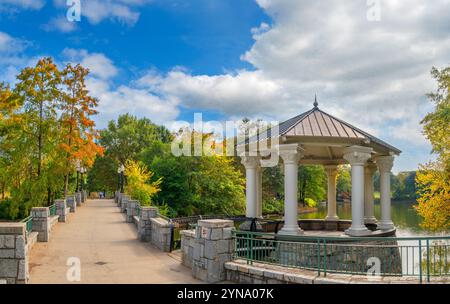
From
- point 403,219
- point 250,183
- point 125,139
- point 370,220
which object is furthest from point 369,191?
point 125,139

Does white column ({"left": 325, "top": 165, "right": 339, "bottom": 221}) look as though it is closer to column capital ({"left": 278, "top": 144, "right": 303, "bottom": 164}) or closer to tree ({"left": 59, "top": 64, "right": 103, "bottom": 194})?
column capital ({"left": 278, "top": 144, "right": 303, "bottom": 164})

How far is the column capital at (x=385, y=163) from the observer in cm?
1655

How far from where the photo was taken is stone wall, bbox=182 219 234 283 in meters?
9.52

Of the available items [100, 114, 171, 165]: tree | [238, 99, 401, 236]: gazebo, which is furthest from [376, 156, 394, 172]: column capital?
[100, 114, 171, 165]: tree

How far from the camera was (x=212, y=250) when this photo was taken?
9.52 meters

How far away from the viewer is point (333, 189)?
2088 centimetres

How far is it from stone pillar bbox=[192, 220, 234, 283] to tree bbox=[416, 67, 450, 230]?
1428 cm

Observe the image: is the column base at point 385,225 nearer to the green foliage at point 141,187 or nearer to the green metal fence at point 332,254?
the green metal fence at point 332,254

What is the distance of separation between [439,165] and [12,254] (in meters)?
19.9

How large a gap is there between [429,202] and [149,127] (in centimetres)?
5037

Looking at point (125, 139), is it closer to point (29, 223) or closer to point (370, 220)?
point (29, 223)

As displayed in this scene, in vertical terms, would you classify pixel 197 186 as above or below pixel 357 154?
below
